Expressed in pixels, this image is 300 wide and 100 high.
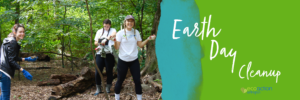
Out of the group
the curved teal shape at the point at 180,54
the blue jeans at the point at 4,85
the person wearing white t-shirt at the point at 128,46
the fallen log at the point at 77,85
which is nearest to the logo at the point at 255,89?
the curved teal shape at the point at 180,54

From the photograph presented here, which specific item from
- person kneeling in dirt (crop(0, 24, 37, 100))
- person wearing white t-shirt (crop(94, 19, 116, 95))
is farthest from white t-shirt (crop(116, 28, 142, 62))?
person kneeling in dirt (crop(0, 24, 37, 100))

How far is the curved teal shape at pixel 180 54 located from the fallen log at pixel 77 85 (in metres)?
1.94

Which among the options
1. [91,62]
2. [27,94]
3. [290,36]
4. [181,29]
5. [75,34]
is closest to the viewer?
[290,36]

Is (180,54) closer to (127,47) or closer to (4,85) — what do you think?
(127,47)

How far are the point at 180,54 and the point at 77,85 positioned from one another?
90.9 inches

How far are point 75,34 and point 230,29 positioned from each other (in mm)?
5175

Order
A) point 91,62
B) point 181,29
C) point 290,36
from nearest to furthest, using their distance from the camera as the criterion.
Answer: point 290,36, point 181,29, point 91,62

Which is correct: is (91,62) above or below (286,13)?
below

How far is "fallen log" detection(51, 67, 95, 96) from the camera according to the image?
3.94m

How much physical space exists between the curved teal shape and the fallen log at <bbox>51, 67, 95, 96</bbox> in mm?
1937

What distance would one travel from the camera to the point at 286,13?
10.1 ft

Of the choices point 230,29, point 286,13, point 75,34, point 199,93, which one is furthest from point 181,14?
point 75,34

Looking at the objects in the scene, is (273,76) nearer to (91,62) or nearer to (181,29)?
(181,29)

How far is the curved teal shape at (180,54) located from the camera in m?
3.24
